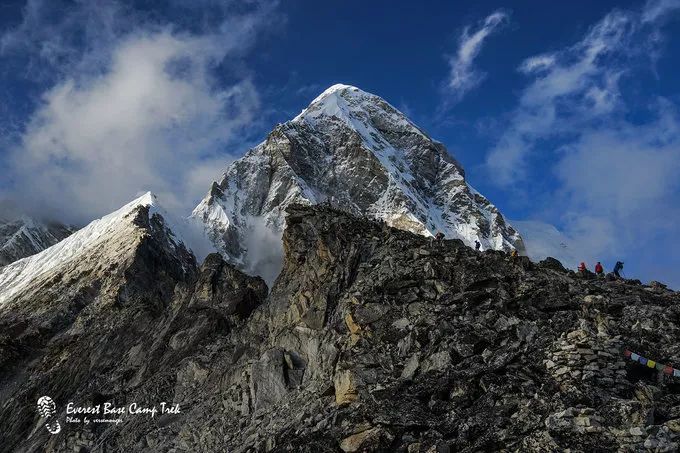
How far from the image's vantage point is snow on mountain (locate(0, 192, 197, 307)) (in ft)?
348

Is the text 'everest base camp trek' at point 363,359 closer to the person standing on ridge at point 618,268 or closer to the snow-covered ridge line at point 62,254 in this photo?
the person standing on ridge at point 618,268

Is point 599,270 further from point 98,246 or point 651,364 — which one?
point 98,246

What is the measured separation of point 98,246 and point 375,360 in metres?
90.0

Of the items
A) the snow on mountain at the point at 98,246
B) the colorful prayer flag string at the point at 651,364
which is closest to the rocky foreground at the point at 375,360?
the colorful prayer flag string at the point at 651,364

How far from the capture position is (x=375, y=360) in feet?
105

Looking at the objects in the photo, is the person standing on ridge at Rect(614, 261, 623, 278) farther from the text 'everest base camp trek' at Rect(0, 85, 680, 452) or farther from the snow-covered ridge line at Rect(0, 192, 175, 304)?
the snow-covered ridge line at Rect(0, 192, 175, 304)

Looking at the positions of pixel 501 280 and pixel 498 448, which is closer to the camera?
pixel 498 448

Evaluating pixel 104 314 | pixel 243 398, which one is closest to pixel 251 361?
pixel 243 398

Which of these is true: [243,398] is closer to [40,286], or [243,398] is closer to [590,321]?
[590,321]

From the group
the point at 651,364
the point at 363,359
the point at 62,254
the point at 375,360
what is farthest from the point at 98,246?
the point at 651,364

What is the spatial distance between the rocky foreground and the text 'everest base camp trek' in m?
0.12

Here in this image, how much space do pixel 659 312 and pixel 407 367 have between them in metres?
12.6

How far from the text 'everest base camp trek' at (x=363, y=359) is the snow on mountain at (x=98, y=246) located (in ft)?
75.5

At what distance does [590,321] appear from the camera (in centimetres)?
2781
